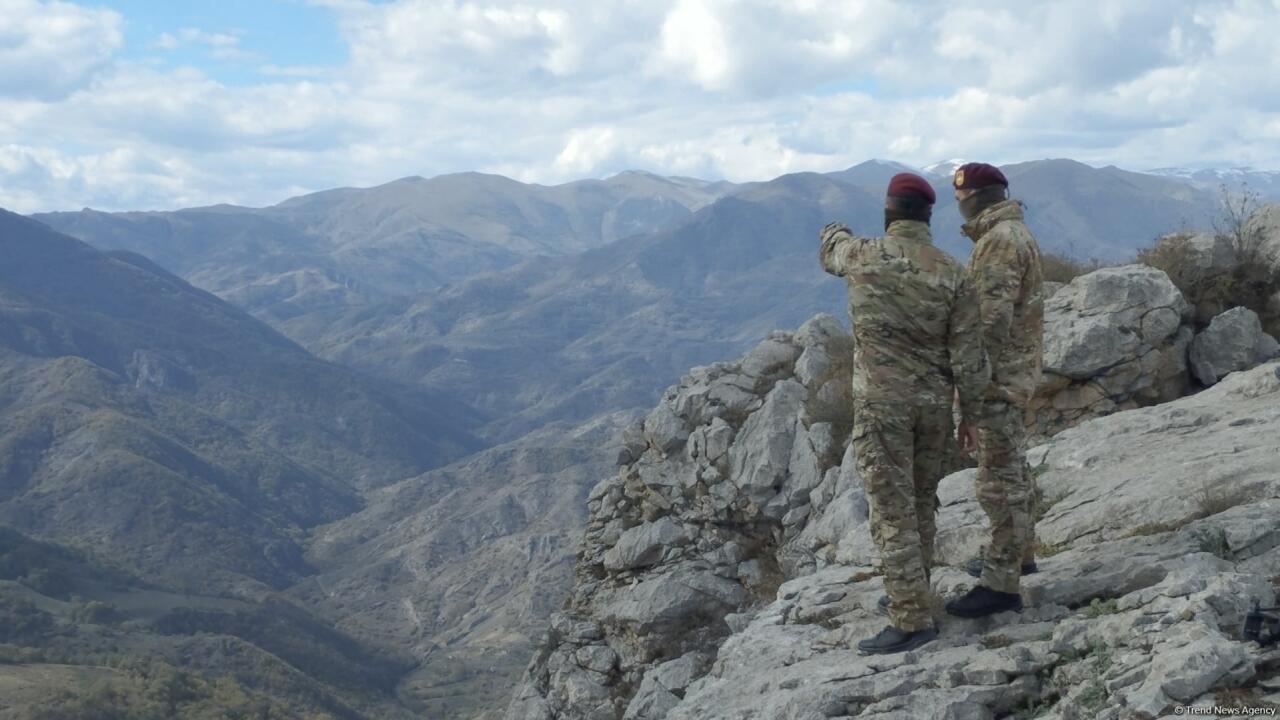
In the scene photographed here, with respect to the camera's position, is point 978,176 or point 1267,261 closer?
Result: point 978,176

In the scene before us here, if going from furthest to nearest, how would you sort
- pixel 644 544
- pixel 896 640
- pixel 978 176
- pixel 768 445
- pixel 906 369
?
pixel 644 544 → pixel 768 445 → pixel 978 176 → pixel 896 640 → pixel 906 369

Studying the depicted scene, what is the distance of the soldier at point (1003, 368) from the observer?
25.8ft

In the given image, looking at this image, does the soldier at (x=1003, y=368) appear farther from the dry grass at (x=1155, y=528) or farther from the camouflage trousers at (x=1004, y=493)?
the dry grass at (x=1155, y=528)

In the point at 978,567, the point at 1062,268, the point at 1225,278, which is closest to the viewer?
the point at 978,567

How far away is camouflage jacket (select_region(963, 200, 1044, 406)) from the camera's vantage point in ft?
26.5

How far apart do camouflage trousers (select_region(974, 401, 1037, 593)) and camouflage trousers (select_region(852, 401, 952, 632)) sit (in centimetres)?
43

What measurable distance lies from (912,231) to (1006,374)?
61.3 inches

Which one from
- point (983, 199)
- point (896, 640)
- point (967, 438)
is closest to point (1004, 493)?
point (967, 438)

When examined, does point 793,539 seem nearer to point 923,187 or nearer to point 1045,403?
point 1045,403

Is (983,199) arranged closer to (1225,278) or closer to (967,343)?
(967,343)

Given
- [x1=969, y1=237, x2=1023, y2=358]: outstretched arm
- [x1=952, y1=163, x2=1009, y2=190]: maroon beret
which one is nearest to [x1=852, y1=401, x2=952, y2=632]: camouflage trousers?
[x1=969, y1=237, x2=1023, y2=358]: outstretched arm

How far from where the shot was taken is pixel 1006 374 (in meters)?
8.09

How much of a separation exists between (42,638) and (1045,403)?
142m

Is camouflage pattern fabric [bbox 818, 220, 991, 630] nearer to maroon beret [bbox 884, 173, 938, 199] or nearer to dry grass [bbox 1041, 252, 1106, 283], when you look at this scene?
maroon beret [bbox 884, 173, 938, 199]
